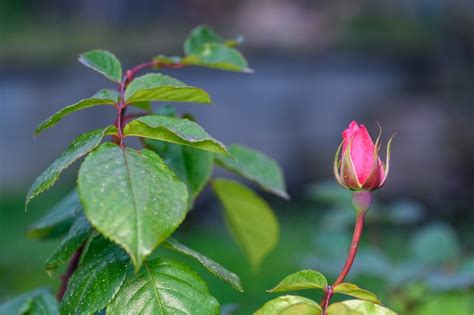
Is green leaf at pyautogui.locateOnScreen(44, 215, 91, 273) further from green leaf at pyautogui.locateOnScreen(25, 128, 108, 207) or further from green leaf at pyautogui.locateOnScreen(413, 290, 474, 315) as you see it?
green leaf at pyautogui.locateOnScreen(413, 290, 474, 315)

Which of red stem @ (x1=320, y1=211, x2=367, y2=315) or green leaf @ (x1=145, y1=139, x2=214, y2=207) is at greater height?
red stem @ (x1=320, y1=211, x2=367, y2=315)

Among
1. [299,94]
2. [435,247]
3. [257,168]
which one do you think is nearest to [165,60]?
[257,168]

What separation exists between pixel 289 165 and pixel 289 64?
0.55m

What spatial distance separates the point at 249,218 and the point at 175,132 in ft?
1.46

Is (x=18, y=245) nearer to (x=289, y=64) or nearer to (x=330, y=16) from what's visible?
(x=289, y=64)

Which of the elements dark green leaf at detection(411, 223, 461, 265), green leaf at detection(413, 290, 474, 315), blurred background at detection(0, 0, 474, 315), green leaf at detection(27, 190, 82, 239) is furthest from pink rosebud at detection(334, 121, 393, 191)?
blurred background at detection(0, 0, 474, 315)

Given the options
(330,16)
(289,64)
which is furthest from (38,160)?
(330,16)

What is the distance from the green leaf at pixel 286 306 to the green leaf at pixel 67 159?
0.57ft

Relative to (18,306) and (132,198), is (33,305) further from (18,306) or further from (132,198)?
(132,198)

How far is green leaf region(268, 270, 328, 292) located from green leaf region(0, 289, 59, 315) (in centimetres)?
26

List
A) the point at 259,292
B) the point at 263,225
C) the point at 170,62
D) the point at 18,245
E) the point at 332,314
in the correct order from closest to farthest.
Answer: the point at 332,314 → the point at 170,62 → the point at 263,225 → the point at 259,292 → the point at 18,245

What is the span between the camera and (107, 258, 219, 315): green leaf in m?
0.62

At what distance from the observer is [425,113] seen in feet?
13.5

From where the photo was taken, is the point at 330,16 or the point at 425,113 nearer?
the point at 425,113
